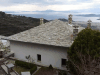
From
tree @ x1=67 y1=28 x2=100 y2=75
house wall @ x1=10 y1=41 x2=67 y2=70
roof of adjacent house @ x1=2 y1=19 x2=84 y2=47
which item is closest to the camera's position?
tree @ x1=67 y1=28 x2=100 y2=75

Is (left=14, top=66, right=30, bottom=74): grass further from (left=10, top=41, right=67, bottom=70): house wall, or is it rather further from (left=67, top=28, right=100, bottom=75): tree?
(left=67, top=28, right=100, bottom=75): tree

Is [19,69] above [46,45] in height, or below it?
below

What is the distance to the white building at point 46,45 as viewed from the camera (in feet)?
36.5

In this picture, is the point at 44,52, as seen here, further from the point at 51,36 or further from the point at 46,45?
the point at 51,36

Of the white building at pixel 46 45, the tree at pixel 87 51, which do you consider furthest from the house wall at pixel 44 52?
the tree at pixel 87 51

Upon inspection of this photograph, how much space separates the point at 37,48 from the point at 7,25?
5313 centimetres

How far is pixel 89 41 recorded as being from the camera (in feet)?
26.5

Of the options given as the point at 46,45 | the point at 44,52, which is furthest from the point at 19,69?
the point at 46,45

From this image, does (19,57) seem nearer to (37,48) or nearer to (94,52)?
(37,48)

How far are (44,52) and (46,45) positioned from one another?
3.18 feet

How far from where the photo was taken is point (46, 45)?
38.5 ft

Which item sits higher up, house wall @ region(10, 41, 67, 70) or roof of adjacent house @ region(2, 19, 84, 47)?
roof of adjacent house @ region(2, 19, 84, 47)

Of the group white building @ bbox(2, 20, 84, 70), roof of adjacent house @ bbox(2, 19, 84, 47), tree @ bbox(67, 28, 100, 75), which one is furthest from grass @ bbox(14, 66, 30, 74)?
tree @ bbox(67, 28, 100, 75)

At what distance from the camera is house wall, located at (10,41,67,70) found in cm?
1136
